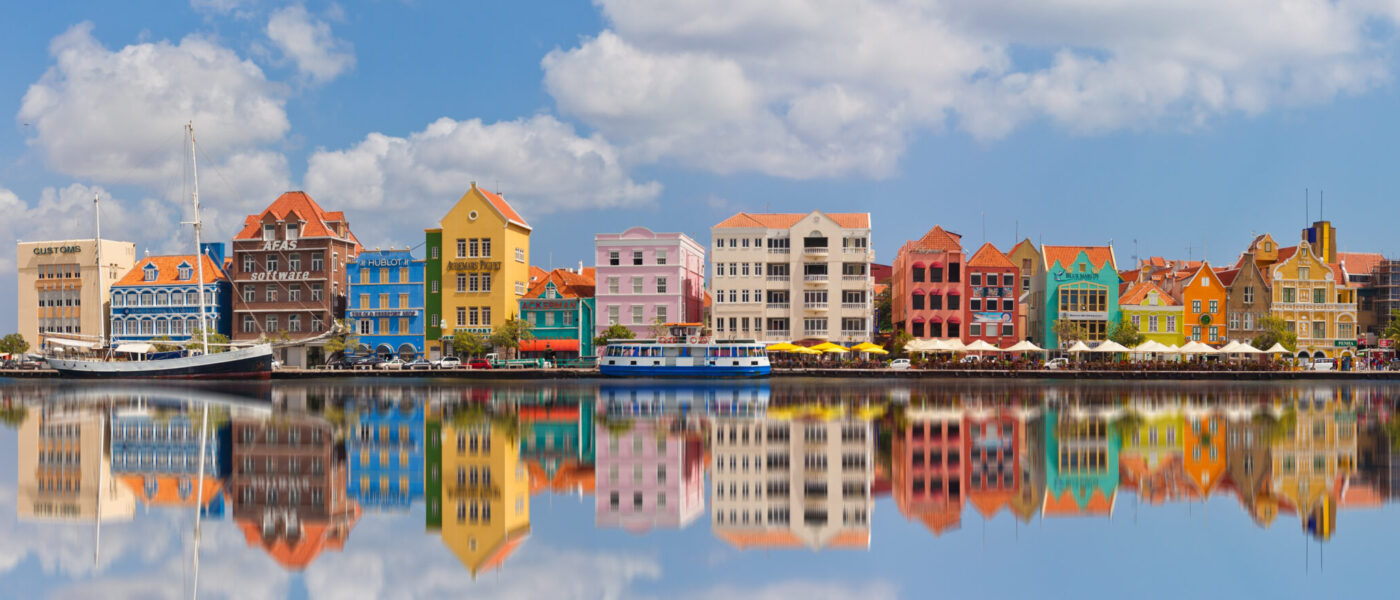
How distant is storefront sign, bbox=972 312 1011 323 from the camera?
84500 mm

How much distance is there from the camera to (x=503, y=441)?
32875mm

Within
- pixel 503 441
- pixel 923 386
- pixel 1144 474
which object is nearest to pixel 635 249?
pixel 923 386

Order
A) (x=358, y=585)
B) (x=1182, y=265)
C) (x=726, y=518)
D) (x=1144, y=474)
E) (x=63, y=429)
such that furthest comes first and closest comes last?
(x=1182, y=265)
(x=63, y=429)
(x=1144, y=474)
(x=726, y=518)
(x=358, y=585)

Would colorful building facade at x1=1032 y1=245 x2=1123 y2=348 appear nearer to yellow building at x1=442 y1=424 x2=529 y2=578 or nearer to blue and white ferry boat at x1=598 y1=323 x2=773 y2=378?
blue and white ferry boat at x1=598 y1=323 x2=773 y2=378

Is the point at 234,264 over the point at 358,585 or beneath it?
over

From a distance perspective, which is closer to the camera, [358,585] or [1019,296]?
[358,585]

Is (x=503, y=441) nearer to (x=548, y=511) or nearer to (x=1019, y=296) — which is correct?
(x=548, y=511)

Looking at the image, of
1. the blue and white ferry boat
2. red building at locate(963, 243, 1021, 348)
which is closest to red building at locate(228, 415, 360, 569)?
the blue and white ferry boat

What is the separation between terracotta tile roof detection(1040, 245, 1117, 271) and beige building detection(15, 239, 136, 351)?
7664 centimetres

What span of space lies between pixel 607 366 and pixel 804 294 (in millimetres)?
17875

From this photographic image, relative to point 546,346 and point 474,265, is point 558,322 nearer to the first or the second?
point 546,346

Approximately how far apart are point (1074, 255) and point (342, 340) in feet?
185

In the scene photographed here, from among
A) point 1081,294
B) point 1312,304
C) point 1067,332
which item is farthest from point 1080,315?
point 1312,304

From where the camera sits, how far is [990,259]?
8600cm
